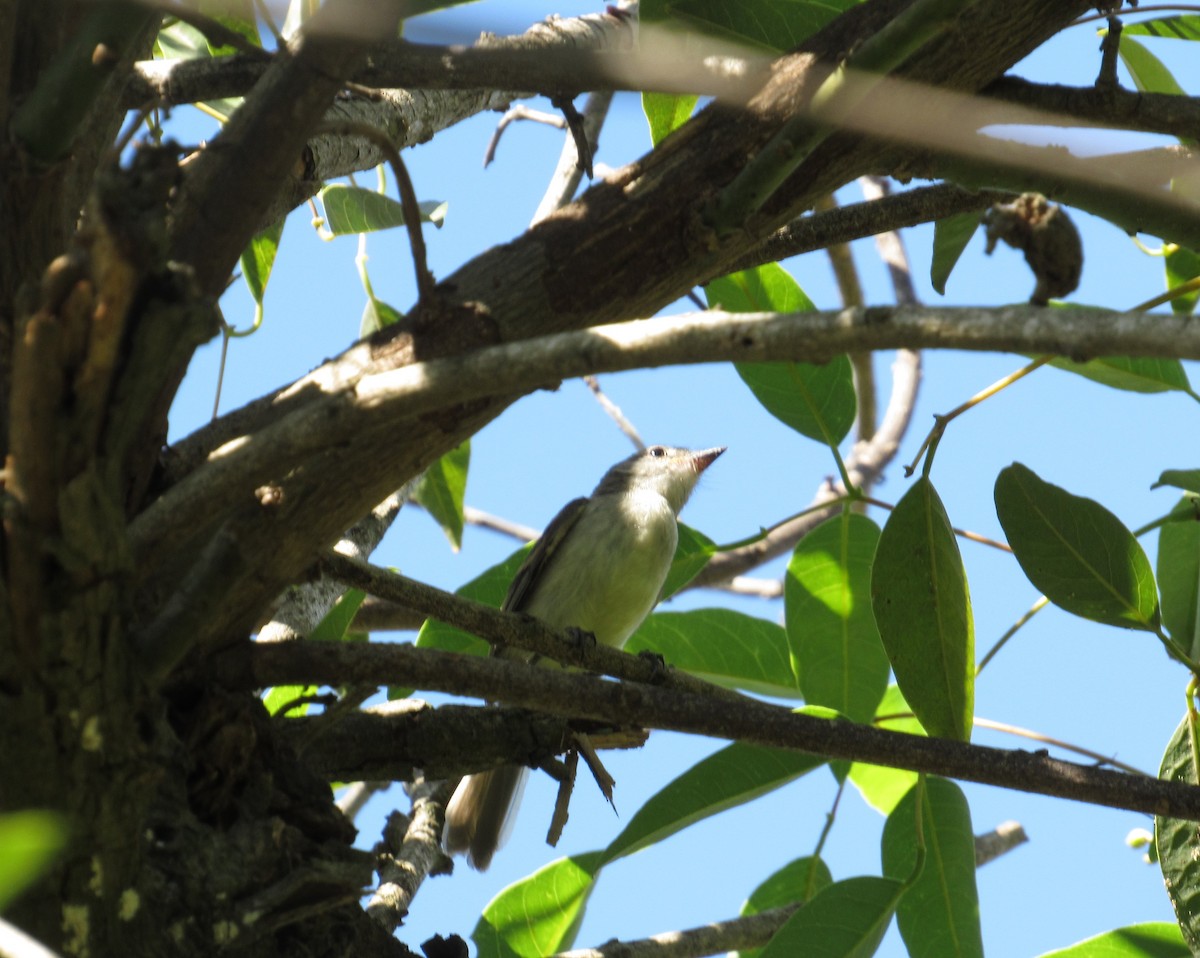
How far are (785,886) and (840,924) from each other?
4.28ft

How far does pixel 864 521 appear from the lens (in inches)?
130

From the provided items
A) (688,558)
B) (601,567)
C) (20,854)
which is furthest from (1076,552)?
(601,567)

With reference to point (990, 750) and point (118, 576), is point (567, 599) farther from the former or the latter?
point (118, 576)

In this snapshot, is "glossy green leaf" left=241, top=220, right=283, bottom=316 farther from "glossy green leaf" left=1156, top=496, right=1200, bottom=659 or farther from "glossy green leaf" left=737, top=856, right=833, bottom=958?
"glossy green leaf" left=1156, top=496, right=1200, bottom=659

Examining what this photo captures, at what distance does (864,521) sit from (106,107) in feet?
6.52

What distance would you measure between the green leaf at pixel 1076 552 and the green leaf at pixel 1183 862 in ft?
1.01

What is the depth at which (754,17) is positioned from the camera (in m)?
2.69

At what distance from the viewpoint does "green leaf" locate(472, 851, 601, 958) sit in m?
3.45

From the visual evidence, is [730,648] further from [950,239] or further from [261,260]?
[261,260]

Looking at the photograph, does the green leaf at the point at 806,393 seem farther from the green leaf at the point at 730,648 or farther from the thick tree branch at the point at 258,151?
the thick tree branch at the point at 258,151

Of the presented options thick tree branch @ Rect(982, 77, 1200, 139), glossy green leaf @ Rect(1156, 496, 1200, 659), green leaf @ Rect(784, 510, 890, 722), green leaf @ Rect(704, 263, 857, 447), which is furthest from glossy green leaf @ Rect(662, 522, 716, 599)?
thick tree branch @ Rect(982, 77, 1200, 139)

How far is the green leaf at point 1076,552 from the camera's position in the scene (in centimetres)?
267

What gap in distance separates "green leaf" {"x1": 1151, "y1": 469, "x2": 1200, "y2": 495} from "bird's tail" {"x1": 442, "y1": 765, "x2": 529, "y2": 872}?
254 centimetres

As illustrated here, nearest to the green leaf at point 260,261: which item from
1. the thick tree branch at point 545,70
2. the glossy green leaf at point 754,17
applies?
the thick tree branch at point 545,70
